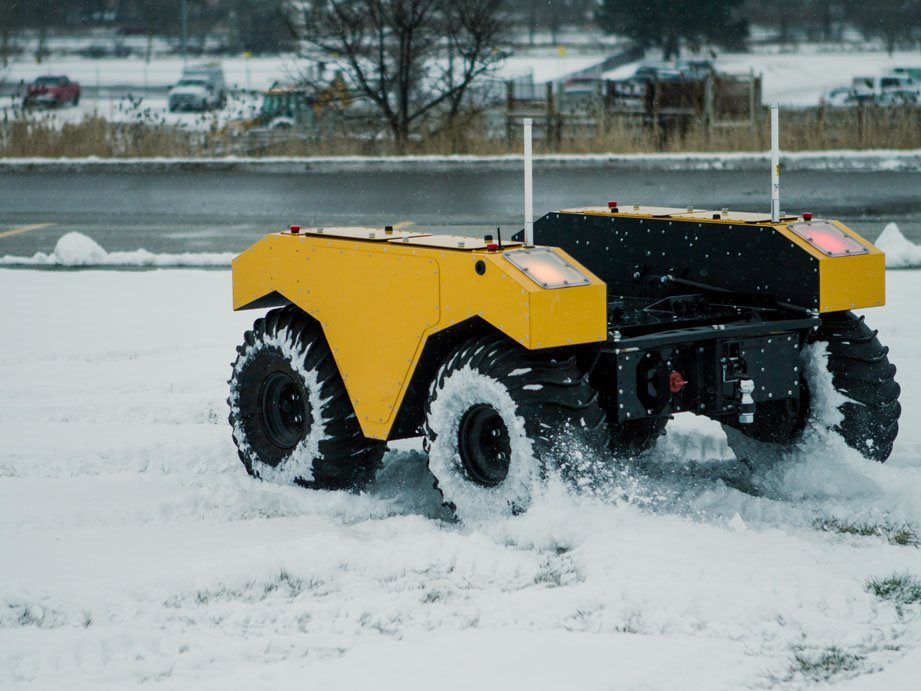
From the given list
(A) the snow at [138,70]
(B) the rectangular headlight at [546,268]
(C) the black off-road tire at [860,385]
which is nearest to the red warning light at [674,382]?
(B) the rectangular headlight at [546,268]

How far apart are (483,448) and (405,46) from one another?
1866cm

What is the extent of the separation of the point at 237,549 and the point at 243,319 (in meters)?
5.14

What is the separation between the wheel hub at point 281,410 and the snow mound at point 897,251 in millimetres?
6711

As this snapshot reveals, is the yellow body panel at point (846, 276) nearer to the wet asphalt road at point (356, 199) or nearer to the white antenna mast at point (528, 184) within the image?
the white antenna mast at point (528, 184)

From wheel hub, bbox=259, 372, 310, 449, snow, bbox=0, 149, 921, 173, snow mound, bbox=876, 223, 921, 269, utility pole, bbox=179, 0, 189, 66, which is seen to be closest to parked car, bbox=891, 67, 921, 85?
snow, bbox=0, 149, 921, 173

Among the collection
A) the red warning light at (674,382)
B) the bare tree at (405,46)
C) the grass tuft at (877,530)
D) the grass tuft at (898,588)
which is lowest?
the grass tuft at (898,588)

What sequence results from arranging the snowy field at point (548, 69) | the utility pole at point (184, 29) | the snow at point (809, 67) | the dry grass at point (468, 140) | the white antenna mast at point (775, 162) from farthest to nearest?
the utility pole at point (184, 29) → the snowy field at point (548, 69) → the snow at point (809, 67) → the dry grass at point (468, 140) → the white antenna mast at point (775, 162)

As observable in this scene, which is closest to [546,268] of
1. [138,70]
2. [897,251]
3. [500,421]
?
[500,421]

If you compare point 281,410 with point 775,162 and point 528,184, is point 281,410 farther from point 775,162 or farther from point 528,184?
point 775,162

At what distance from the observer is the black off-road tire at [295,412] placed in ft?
18.9

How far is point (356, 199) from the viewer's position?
18328mm

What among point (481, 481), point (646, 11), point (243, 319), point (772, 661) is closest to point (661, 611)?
point (772, 661)

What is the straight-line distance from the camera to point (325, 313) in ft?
18.8

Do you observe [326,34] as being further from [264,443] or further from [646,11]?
[646,11]
